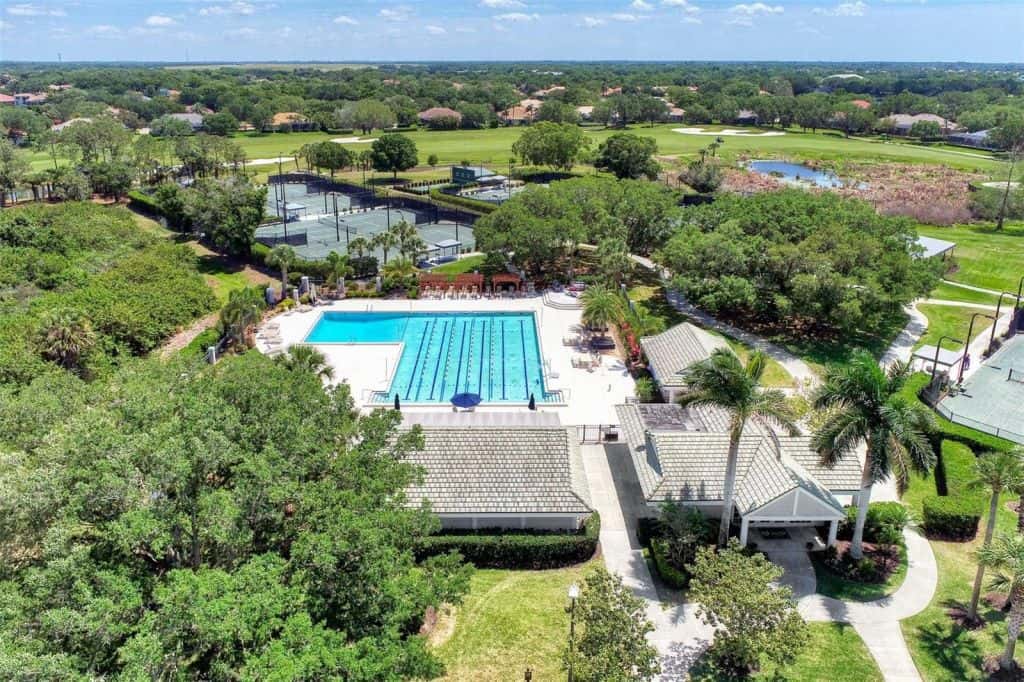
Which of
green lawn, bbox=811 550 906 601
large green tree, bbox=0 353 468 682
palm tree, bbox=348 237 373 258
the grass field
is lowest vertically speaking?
green lawn, bbox=811 550 906 601

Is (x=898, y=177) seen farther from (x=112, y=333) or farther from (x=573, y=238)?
(x=112, y=333)

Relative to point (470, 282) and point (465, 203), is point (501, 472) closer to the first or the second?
point (470, 282)

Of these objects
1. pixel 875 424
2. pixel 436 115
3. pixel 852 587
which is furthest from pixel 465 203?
pixel 436 115

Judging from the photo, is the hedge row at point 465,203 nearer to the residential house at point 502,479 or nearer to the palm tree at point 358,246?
the palm tree at point 358,246

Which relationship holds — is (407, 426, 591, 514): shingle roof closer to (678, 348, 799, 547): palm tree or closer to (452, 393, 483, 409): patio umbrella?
(678, 348, 799, 547): palm tree

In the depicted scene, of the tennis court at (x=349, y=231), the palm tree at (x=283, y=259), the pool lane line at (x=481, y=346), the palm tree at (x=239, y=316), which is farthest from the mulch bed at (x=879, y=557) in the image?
the tennis court at (x=349, y=231)

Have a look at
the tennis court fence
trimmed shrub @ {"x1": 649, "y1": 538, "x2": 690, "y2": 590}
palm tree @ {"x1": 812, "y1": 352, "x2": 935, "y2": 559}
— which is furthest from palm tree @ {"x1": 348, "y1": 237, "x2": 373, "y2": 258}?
the tennis court fence

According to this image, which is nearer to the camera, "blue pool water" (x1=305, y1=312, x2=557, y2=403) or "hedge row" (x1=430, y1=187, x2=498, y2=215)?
"blue pool water" (x1=305, y1=312, x2=557, y2=403)
